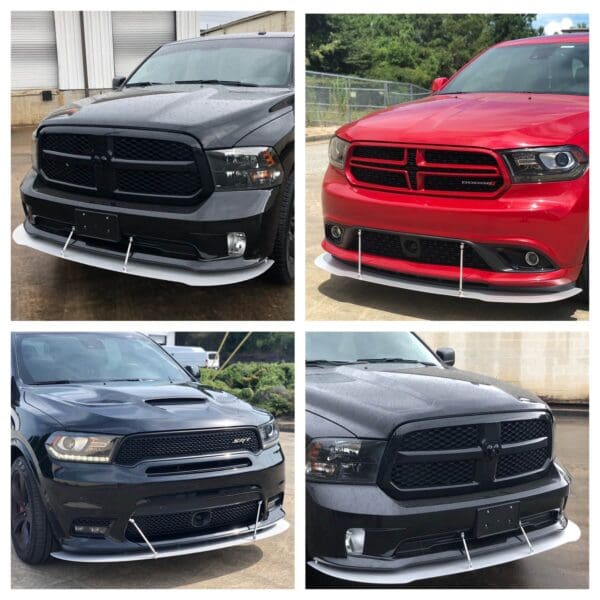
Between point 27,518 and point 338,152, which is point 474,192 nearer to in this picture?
point 338,152

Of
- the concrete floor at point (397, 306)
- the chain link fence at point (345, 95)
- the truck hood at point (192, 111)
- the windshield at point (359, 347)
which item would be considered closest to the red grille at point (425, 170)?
the truck hood at point (192, 111)

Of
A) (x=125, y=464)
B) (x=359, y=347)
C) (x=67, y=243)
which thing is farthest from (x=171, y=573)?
(x=67, y=243)

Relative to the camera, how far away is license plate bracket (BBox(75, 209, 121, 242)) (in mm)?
3625

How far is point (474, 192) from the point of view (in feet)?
11.3

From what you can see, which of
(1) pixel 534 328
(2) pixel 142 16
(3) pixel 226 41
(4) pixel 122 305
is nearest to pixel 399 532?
(1) pixel 534 328

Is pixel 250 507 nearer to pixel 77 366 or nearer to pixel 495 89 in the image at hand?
pixel 77 366

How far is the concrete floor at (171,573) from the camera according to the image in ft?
10.7

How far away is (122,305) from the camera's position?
13.4 ft

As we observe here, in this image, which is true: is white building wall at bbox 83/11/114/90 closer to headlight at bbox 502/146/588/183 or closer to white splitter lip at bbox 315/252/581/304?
white splitter lip at bbox 315/252/581/304

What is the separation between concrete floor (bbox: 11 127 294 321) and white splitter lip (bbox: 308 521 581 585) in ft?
4.95

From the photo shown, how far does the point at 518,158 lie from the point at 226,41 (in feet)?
6.80

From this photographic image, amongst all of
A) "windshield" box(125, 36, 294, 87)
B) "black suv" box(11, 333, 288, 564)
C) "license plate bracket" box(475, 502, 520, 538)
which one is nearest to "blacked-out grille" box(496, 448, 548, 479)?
"license plate bracket" box(475, 502, 520, 538)

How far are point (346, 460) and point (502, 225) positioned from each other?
4.68ft

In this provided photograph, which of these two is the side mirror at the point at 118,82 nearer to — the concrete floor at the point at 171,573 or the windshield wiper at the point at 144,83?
the windshield wiper at the point at 144,83
